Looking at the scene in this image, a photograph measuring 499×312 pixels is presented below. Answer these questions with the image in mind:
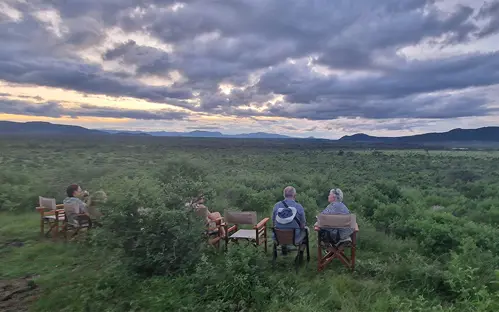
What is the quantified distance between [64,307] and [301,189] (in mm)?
14803

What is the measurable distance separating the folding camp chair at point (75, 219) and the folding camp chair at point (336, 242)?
4.17m

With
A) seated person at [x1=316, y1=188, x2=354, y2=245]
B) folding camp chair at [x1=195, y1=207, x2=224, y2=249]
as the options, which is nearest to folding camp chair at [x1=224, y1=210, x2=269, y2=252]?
folding camp chair at [x1=195, y1=207, x2=224, y2=249]

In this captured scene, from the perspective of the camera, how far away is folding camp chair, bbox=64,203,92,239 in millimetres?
6613

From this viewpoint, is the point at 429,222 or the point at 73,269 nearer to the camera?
the point at 73,269

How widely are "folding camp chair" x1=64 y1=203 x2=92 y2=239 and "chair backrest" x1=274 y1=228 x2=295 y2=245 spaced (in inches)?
142

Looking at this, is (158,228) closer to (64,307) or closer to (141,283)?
(141,283)

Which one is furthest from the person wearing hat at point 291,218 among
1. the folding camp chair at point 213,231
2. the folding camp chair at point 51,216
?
the folding camp chair at point 51,216

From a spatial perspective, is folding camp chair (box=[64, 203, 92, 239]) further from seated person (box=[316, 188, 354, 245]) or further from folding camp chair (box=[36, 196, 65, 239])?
seated person (box=[316, 188, 354, 245])

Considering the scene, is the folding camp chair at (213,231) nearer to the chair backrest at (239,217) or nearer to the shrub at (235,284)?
the chair backrest at (239,217)

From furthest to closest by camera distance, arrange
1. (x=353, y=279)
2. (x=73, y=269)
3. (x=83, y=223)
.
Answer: (x=83, y=223)
(x=73, y=269)
(x=353, y=279)

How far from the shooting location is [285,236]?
5371 millimetres

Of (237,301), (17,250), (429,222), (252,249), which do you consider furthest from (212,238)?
(429,222)

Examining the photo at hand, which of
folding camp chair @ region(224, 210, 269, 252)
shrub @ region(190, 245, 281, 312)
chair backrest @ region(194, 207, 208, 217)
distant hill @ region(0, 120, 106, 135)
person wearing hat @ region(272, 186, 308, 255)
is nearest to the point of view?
shrub @ region(190, 245, 281, 312)

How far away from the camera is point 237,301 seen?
4344mm
